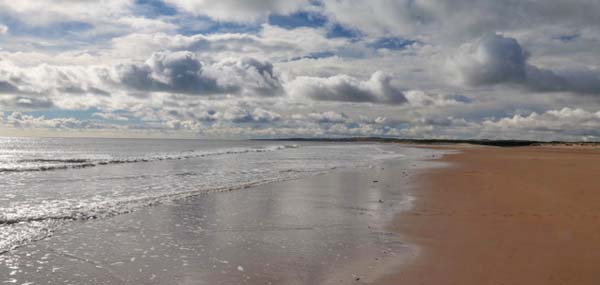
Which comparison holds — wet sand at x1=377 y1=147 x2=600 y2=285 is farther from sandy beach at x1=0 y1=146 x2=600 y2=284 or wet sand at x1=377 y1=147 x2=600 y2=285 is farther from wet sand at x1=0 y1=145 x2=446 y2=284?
wet sand at x1=0 y1=145 x2=446 y2=284

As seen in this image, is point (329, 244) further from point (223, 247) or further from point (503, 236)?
point (503, 236)

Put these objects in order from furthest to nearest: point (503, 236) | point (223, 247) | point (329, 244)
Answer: point (503, 236) < point (329, 244) < point (223, 247)

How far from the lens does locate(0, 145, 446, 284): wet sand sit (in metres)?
6.68

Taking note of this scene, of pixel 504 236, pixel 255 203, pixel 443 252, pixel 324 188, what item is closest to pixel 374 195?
pixel 324 188

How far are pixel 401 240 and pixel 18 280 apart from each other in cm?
735

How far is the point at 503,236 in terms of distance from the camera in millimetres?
9359

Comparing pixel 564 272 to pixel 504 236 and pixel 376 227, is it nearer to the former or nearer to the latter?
pixel 504 236

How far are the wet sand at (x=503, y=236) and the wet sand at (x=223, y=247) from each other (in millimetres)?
685

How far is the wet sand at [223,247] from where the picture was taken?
6684 millimetres

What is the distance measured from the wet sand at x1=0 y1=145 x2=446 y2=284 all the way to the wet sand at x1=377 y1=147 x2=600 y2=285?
0.69 meters

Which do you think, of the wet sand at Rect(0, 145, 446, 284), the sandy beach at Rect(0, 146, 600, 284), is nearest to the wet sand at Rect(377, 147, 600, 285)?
the sandy beach at Rect(0, 146, 600, 284)

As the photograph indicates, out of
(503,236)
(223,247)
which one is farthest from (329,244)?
(503,236)

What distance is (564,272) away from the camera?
6.79m

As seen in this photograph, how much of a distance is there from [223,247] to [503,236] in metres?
6.42
